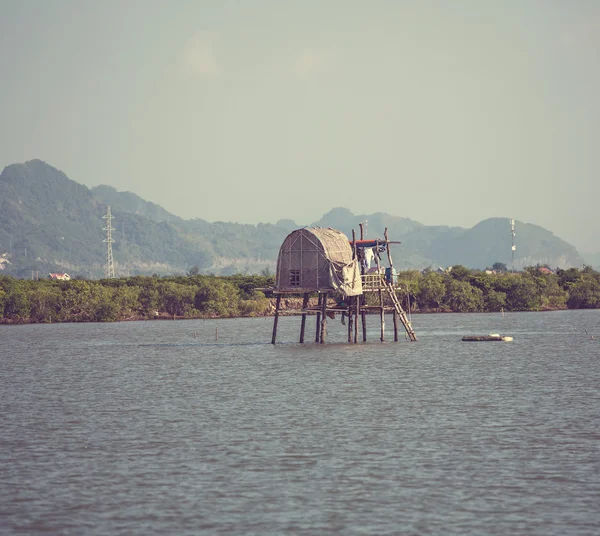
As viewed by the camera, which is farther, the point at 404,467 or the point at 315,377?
the point at 315,377

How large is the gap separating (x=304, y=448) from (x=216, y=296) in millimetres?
115052

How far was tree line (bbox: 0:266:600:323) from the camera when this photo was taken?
139m

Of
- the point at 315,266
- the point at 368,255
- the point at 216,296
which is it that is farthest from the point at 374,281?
the point at 216,296

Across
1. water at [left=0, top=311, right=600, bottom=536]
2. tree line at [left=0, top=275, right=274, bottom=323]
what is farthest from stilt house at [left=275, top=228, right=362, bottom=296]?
tree line at [left=0, top=275, right=274, bottom=323]

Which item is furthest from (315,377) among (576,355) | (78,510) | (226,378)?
(78,510)

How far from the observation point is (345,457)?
30.3m

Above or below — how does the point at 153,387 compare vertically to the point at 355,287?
below

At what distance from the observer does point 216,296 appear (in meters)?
146

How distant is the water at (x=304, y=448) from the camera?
2353 centimetres

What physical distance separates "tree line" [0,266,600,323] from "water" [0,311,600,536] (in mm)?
75003

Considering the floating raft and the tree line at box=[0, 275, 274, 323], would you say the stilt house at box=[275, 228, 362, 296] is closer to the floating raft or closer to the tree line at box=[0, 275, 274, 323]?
the floating raft

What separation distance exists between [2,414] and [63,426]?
498cm

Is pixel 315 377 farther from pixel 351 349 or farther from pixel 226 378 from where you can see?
pixel 351 349

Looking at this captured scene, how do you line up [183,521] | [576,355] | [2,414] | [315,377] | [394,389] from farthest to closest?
[576,355]
[315,377]
[394,389]
[2,414]
[183,521]
